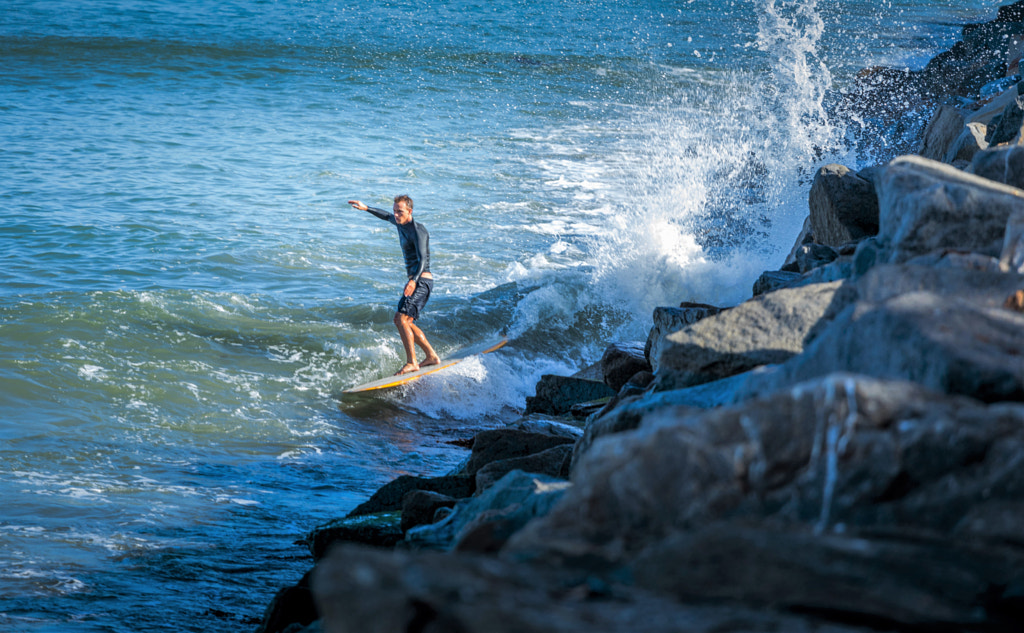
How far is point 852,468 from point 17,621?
5038mm

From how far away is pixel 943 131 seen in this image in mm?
9742

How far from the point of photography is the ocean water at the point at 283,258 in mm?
6922

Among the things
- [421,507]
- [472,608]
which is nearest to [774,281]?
[421,507]

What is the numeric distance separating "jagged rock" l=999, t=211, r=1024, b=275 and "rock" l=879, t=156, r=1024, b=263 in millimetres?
110

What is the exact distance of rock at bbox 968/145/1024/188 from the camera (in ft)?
15.3

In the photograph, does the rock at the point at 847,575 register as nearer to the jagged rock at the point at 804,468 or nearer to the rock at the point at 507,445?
the jagged rock at the point at 804,468

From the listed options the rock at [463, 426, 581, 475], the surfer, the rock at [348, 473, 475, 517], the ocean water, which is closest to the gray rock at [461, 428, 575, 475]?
the rock at [463, 426, 581, 475]

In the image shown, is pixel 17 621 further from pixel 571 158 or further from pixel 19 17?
pixel 19 17

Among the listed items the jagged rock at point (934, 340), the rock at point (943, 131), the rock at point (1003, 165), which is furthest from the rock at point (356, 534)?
the rock at point (943, 131)

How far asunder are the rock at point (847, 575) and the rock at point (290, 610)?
2.79 metres

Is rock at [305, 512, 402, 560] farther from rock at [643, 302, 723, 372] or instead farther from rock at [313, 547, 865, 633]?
rock at [313, 547, 865, 633]

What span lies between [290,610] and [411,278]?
6.18 meters

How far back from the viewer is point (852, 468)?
7.98 ft

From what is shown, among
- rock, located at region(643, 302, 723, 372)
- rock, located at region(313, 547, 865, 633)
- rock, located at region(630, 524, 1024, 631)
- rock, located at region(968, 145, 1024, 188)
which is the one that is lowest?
rock, located at region(643, 302, 723, 372)
